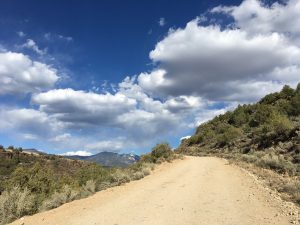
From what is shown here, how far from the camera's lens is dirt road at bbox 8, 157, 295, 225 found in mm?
10344

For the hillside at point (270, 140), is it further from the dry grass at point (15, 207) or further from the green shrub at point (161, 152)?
the dry grass at point (15, 207)

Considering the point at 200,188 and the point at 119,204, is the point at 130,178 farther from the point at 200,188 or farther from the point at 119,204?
the point at 119,204

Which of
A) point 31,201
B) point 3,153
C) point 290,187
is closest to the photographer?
point 290,187

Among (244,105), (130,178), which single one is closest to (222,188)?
(130,178)

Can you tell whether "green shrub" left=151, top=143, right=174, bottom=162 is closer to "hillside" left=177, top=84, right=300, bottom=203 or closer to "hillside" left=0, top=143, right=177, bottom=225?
"hillside" left=0, top=143, right=177, bottom=225

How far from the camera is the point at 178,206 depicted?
478 inches

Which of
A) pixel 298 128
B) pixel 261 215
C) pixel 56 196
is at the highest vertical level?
pixel 298 128

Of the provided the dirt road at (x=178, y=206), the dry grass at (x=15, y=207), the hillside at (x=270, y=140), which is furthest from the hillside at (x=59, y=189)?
the hillside at (x=270, y=140)

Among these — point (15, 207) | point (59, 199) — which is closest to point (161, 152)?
point (59, 199)

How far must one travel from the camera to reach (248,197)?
43.7 feet

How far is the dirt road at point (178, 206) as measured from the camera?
10.3 m

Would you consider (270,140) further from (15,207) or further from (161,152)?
(15,207)

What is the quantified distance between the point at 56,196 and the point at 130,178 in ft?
18.7

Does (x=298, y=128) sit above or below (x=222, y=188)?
above
